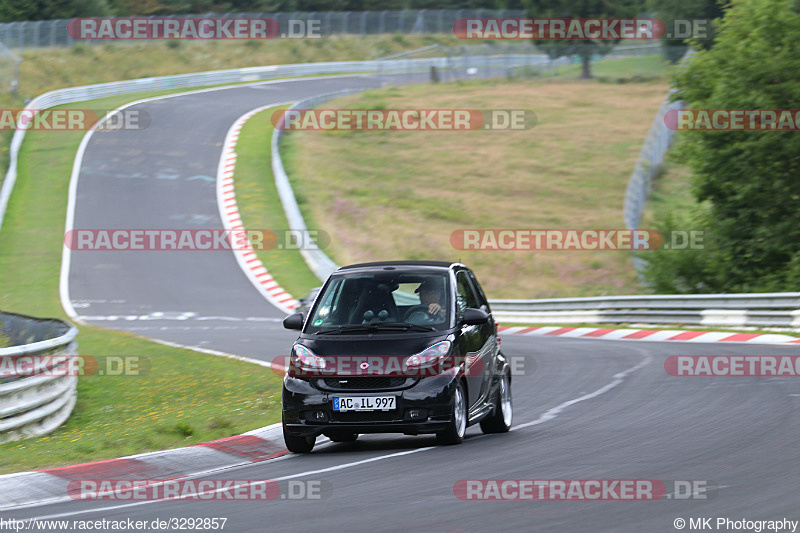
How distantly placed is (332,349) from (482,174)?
38084 mm

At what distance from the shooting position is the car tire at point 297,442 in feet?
32.8

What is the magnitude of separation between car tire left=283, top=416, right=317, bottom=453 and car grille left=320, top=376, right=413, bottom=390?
58 centimetres

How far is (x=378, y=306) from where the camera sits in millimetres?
10508

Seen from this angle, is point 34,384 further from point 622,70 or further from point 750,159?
point 622,70

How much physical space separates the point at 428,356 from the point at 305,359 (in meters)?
1.10

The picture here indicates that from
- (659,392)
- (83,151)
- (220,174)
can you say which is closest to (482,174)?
(220,174)

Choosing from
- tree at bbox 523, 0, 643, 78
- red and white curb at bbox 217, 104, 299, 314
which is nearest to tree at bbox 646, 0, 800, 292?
red and white curb at bbox 217, 104, 299, 314

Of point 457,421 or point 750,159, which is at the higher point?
point 750,159

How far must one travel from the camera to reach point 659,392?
1370 centimetres

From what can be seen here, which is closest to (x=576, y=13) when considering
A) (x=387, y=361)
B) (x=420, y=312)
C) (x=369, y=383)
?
(x=420, y=312)

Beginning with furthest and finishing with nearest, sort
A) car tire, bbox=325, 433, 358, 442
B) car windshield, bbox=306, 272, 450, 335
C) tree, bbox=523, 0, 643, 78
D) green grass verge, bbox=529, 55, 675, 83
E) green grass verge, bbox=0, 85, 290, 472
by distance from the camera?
tree, bbox=523, 0, 643, 78 < green grass verge, bbox=529, 55, 675, 83 < green grass verge, bbox=0, 85, 290, 472 < car tire, bbox=325, 433, 358, 442 < car windshield, bbox=306, 272, 450, 335

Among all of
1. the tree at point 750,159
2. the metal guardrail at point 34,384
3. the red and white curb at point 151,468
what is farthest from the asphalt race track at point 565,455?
the tree at point 750,159

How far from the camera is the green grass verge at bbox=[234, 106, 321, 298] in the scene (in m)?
33.2

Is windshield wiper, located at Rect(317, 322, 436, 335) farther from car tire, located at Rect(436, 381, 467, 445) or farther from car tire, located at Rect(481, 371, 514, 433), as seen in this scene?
car tire, located at Rect(481, 371, 514, 433)
